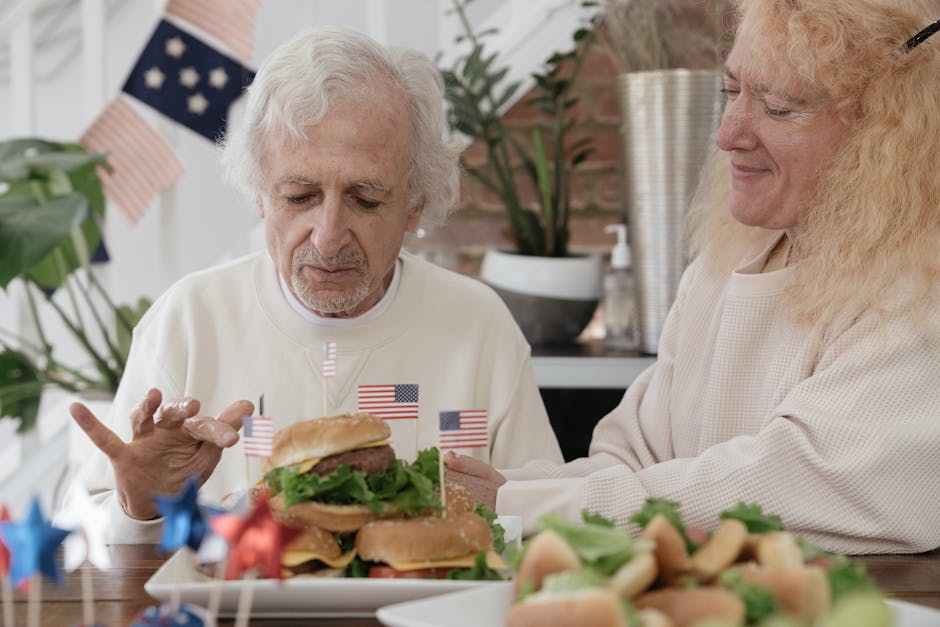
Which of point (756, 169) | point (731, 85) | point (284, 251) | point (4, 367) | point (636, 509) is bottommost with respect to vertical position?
point (4, 367)

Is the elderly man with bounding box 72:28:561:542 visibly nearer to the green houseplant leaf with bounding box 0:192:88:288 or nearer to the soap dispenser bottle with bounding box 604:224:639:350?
the green houseplant leaf with bounding box 0:192:88:288

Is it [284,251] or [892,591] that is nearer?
[892,591]

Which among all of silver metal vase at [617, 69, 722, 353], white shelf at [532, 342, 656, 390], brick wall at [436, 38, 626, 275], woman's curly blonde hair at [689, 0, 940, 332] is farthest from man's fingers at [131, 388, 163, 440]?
brick wall at [436, 38, 626, 275]

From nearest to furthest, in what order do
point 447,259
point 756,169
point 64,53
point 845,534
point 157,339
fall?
1. point 845,534
2. point 756,169
3. point 157,339
4. point 447,259
5. point 64,53

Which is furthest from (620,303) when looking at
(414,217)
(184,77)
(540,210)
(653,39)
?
(184,77)

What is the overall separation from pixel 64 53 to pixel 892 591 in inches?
161

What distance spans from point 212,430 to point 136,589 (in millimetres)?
235

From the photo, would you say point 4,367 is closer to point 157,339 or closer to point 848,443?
point 157,339

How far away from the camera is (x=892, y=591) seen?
128 centimetres

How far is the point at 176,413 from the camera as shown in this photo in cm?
152

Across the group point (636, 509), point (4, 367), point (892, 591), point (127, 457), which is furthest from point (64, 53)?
point (892, 591)

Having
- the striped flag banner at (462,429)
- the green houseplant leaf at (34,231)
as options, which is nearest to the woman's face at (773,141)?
the striped flag banner at (462,429)

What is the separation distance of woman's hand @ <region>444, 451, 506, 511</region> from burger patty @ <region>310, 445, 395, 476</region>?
1.07 ft

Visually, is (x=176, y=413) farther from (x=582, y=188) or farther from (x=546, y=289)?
(x=582, y=188)
